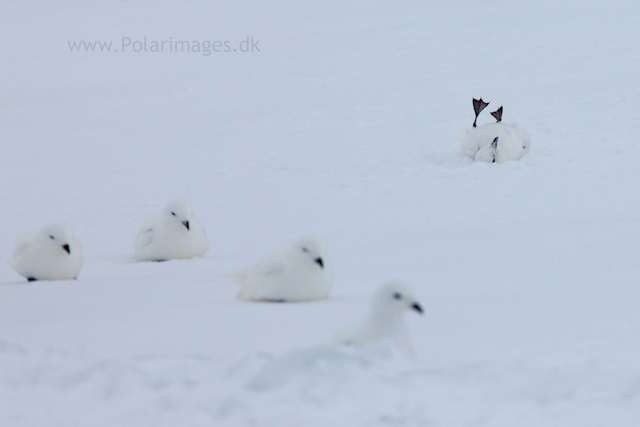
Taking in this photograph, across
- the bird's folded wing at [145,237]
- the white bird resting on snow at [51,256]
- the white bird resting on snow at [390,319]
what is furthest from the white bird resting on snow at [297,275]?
the bird's folded wing at [145,237]

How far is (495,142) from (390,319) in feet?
18.2

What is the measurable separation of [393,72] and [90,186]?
18.8 feet

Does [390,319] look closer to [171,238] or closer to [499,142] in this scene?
[171,238]

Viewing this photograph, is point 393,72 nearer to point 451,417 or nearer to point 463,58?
point 463,58

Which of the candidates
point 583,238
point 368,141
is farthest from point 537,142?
point 583,238

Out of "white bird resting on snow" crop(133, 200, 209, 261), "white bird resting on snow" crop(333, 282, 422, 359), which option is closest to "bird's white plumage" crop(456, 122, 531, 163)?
"white bird resting on snow" crop(133, 200, 209, 261)

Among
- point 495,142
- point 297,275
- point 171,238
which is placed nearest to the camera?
point 297,275

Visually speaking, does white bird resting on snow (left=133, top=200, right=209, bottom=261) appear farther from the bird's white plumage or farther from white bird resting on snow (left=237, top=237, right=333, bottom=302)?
the bird's white plumage

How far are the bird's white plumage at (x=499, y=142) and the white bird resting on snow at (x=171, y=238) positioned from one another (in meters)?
3.79

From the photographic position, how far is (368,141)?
31.8ft

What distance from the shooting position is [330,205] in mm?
7453

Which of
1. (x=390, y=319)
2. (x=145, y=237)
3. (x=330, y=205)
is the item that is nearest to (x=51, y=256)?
(x=145, y=237)

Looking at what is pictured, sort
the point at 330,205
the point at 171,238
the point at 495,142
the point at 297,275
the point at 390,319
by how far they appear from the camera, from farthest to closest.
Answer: the point at 495,142
the point at 330,205
the point at 171,238
the point at 297,275
the point at 390,319

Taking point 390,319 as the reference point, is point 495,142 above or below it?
above
